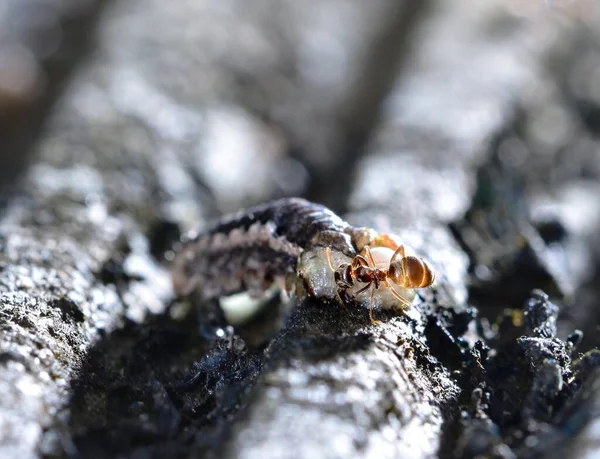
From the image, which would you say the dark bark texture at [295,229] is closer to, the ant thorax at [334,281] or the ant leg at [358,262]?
the ant thorax at [334,281]

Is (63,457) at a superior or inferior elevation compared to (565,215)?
inferior

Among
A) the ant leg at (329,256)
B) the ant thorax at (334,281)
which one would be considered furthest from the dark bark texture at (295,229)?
the ant leg at (329,256)

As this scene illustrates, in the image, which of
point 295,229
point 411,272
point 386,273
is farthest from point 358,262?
point 295,229

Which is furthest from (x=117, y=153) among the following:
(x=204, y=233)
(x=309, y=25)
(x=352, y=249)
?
(x=309, y=25)

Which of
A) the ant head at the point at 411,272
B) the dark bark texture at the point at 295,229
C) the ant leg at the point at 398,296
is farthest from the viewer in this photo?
the ant leg at the point at 398,296

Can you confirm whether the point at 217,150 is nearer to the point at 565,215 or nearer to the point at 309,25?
the point at 565,215

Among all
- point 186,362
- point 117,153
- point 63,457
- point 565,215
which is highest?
point 565,215
